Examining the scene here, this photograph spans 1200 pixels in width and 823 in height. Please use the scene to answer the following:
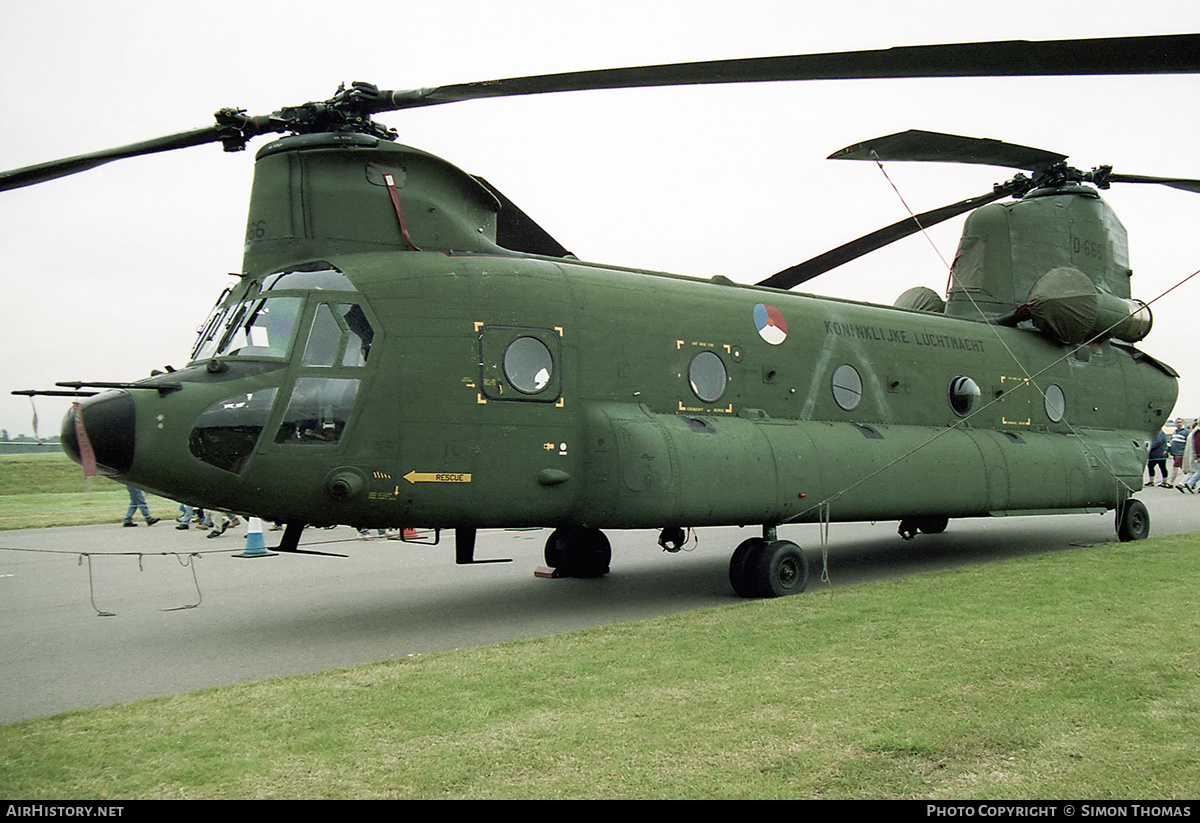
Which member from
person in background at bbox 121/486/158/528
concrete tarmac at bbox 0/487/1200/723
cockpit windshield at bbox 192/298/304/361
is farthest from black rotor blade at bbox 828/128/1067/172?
person in background at bbox 121/486/158/528

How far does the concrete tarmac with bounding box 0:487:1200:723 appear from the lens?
7090 mm

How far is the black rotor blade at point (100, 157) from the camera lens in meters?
7.69

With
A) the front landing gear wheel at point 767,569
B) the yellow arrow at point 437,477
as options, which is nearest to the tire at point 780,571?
the front landing gear wheel at point 767,569

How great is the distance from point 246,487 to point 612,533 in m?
10.2

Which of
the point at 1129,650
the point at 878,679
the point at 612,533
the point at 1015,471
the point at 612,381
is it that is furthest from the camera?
the point at 612,533

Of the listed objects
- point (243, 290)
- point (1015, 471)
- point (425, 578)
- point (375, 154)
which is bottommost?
point (425, 578)

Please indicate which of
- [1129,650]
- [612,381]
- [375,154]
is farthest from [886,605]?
[375,154]

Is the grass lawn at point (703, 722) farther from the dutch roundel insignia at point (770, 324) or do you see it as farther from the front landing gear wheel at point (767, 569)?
the dutch roundel insignia at point (770, 324)

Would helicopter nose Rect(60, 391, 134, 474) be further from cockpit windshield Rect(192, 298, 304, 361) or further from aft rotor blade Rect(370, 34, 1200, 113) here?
aft rotor blade Rect(370, 34, 1200, 113)

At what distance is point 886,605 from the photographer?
8453mm

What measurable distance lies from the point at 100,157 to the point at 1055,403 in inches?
524

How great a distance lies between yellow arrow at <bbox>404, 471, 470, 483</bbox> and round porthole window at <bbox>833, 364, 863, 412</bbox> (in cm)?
523

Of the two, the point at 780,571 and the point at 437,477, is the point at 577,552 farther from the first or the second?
the point at 437,477
